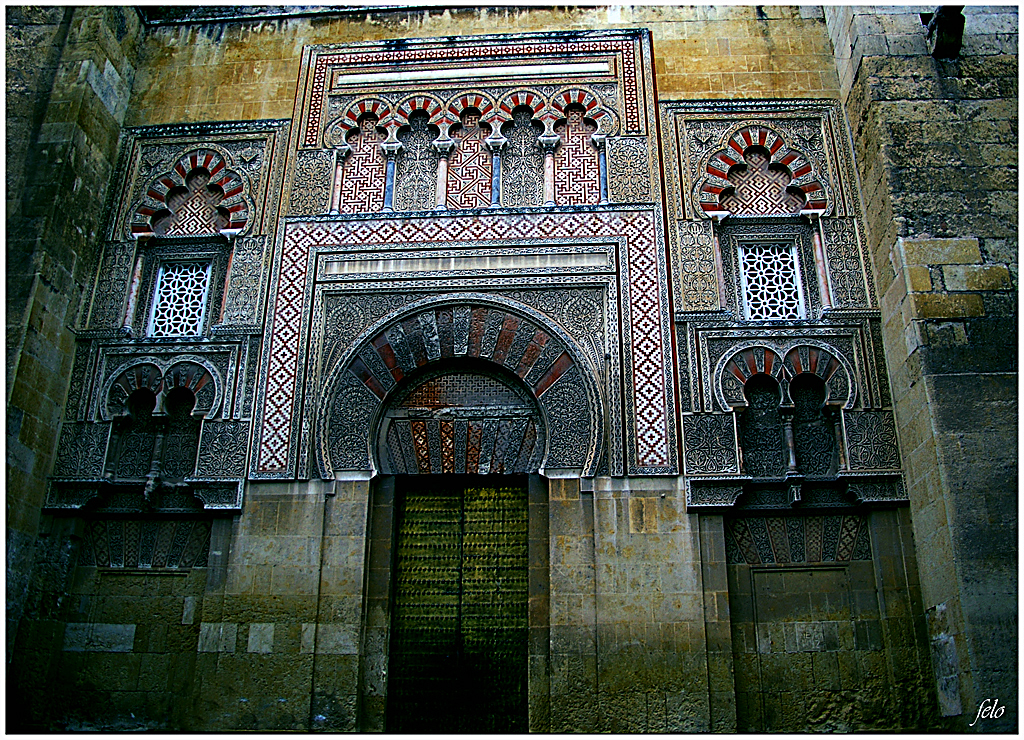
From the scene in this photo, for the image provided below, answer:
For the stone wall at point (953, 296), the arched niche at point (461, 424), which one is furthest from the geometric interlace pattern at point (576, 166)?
the stone wall at point (953, 296)

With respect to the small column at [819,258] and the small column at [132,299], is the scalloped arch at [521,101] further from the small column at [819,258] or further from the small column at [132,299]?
the small column at [132,299]

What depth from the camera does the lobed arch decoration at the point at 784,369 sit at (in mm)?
6160

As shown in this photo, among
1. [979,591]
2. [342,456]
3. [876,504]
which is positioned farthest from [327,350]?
[979,591]

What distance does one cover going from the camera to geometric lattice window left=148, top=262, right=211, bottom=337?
22.3 ft

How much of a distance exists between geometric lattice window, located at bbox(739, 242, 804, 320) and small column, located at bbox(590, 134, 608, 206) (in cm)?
121

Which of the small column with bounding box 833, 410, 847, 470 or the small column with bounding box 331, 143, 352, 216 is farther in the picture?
the small column with bounding box 331, 143, 352, 216

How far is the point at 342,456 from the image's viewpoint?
6.16 meters

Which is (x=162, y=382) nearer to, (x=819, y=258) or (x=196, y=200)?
(x=196, y=200)

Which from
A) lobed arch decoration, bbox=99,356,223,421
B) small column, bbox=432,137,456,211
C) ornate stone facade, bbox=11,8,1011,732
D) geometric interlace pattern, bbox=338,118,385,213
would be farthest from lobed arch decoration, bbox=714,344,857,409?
lobed arch decoration, bbox=99,356,223,421

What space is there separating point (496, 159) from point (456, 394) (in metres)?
2.16

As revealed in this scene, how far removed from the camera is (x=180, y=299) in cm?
692

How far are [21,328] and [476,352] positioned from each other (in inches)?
132

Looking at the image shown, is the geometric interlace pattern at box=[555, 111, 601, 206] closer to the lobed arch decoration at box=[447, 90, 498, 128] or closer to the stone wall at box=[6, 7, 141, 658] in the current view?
the lobed arch decoration at box=[447, 90, 498, 128]

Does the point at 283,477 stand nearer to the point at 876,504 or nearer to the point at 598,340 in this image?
the point at 598,340
